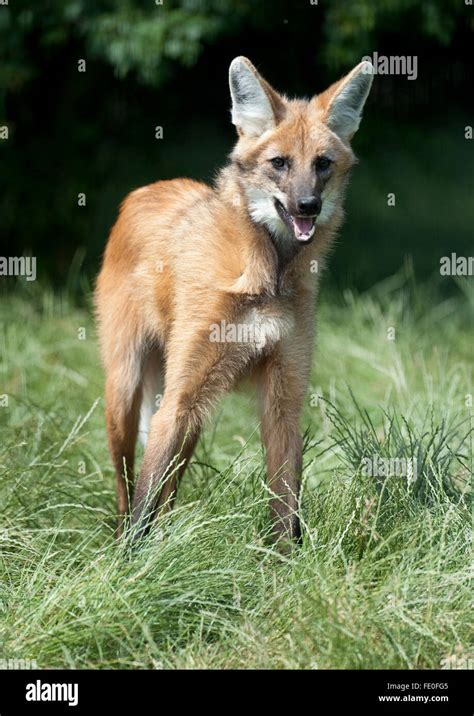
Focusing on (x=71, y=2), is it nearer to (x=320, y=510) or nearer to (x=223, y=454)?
(x=223, y=454)

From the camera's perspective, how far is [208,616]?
3.39m

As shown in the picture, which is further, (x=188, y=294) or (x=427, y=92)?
(x=427, y=92)

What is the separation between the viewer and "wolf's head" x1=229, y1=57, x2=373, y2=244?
3.80 meters

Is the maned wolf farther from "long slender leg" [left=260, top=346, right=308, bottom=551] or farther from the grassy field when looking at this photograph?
the grassy field

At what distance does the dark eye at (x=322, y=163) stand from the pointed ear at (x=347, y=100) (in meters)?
0.18

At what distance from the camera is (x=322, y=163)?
12.7 ft

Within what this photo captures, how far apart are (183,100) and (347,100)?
4.96 m

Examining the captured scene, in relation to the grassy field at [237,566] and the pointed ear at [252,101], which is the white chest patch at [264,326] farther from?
the pointed ear at [252,101]

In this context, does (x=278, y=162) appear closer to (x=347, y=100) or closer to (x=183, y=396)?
(x=347, y=100)

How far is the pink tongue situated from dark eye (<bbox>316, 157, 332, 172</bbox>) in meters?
0.20

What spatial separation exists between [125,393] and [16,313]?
8.73ft

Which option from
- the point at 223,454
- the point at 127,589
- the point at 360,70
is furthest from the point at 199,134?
the point at 127,589

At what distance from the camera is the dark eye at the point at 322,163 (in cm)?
385

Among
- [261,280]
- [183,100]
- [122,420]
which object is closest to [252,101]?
[261,280]
